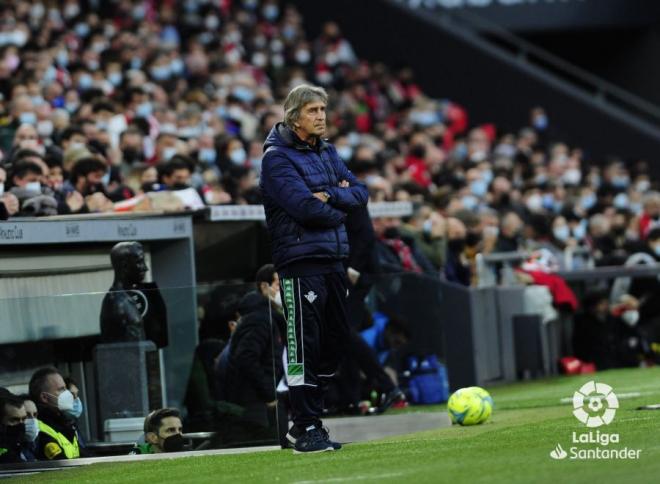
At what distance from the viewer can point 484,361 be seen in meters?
17.1

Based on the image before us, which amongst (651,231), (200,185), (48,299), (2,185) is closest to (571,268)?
(651,231)

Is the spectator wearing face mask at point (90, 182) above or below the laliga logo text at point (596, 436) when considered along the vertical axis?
above

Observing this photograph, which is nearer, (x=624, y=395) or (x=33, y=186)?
(x=33, y=186)

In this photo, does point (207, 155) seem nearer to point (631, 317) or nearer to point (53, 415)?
point (631, 317)

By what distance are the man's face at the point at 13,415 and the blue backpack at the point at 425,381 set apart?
467 centimetres

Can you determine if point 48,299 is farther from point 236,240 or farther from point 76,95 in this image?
point 76,95

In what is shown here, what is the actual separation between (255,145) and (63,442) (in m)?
10.1

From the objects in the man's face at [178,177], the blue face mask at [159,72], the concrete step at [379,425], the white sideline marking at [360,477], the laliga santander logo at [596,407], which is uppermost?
the blue face mask at [159,72]

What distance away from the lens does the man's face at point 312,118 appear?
32.1 ft

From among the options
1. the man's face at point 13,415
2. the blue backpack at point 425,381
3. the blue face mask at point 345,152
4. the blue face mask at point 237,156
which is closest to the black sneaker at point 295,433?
the man's face at point 13,415

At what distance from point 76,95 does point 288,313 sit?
10.4 meters

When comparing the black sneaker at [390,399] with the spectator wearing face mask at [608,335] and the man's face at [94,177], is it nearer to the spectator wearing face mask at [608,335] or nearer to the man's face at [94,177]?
the man's face at [94,177]

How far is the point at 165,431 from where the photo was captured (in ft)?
35.7

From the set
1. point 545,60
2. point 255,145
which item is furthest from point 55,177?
point 545,60
